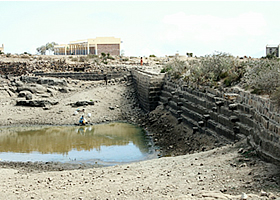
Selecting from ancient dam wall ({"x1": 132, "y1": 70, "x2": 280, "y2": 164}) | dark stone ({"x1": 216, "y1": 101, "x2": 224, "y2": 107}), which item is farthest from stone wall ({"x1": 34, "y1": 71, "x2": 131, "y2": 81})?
dark stone ({"x1": 216, "y1": 101, "x2": 224, "y2": 107})

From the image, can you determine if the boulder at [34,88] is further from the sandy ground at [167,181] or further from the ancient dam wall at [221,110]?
the sandy ground at [167,181]

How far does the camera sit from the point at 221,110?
44.5 feet

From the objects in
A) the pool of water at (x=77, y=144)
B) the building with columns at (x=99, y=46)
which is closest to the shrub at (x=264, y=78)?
the pool of water at (x=77, y=144)

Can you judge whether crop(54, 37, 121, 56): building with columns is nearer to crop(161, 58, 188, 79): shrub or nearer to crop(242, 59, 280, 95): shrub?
crop(161, 58, 188, 79): shrub

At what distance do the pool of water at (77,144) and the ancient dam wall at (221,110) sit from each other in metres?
2.08

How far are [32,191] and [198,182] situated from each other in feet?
12.3

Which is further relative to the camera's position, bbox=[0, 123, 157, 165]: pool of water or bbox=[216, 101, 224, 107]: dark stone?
bbox=[0, 123, 157, 165]: pool of water

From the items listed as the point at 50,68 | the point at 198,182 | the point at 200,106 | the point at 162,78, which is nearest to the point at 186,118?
the point at 200,106

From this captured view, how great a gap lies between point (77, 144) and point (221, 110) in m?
6.87

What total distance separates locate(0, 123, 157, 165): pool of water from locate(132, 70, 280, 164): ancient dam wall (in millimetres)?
2081

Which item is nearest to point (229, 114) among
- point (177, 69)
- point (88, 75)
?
point (177, 69)

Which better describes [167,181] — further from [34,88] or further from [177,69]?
[34,88]

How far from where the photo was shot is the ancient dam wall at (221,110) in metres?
9.02

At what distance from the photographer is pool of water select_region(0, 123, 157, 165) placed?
50.1 feet
